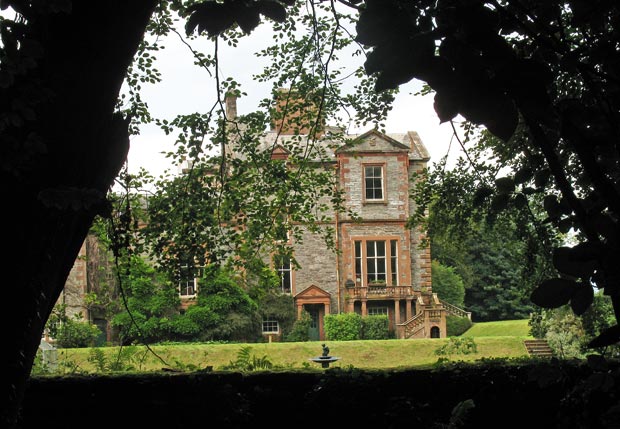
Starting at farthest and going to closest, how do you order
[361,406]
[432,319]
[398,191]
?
[398,191], [432,319], [361,406]

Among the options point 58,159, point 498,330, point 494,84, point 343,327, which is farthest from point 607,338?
point 498,330

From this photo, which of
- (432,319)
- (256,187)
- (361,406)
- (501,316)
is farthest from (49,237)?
(501,316)

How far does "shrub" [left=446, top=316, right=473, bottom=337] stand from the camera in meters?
25.3

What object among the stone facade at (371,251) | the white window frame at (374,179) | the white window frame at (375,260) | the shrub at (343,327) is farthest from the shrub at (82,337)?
the white window frame at (374,179)

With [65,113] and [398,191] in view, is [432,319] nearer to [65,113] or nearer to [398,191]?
[398,191]

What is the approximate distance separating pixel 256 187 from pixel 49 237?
6.16 metres

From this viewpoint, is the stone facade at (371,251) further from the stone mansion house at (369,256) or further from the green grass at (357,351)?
the green grass at (357,351)

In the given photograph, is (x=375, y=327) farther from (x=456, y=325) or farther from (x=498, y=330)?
(x=498, y=330)

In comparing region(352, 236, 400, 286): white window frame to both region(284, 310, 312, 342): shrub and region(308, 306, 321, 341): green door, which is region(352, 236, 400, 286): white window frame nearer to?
region(308, 306, 321, 341): green door

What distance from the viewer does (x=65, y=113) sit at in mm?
1700

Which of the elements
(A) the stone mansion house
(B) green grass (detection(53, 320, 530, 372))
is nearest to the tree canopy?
(B) green grass (detection(53, 320, 530, 372))

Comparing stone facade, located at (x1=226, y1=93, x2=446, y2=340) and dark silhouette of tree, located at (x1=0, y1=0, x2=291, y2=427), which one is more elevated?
stone facade, located at (x1=226, y1=93, x2=446, y2=340)

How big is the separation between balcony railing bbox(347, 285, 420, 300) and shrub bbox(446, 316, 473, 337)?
6.69 feet

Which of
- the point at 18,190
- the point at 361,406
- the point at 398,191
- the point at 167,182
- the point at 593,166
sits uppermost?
the point at 398,191
